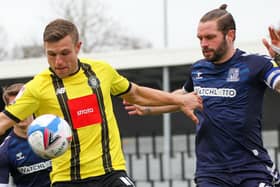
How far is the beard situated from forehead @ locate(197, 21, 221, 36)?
0.39ft

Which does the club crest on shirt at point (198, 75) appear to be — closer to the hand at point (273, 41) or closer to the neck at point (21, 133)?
the hand at point (273, 41)

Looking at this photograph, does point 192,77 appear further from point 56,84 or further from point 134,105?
point 56,84

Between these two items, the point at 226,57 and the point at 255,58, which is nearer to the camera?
the point at 255,58

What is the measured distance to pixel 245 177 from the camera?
18.9 ft

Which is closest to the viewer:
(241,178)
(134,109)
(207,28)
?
(241,178)

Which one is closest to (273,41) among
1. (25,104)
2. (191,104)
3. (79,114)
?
(191,104)

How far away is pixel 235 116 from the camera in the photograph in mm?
5789

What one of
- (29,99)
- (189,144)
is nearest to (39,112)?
(29,99)

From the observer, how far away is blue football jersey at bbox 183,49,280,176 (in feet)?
18.9

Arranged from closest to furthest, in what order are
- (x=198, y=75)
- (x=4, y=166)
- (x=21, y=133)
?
1. (x=198, y=75)
2. (x=4, y=166)
3. (x=21, y=133)

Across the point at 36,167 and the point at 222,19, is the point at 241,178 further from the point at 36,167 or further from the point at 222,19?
the point at 36,167

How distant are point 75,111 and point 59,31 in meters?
0.63

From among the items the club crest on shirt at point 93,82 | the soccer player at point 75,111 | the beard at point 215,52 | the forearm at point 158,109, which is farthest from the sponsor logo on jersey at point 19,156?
the beard at point 215,52

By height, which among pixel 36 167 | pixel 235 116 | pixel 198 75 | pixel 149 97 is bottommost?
pixel 36 167
